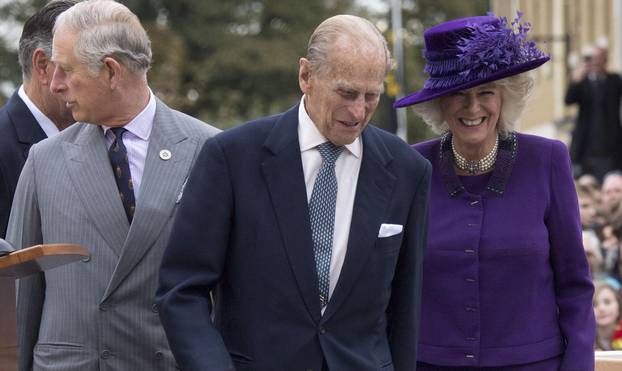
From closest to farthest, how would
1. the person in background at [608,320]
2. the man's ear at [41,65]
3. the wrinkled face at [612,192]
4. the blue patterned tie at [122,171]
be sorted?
the blue patterned tie at [122,171] < the man's ear at [41,65] < the person in background at [608,320] < the wrinkled face at [612,192]

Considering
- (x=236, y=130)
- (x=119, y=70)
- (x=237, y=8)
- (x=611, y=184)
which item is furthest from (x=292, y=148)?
(x=237, y=8)

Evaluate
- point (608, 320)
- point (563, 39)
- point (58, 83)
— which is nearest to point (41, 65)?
point (58, 83)

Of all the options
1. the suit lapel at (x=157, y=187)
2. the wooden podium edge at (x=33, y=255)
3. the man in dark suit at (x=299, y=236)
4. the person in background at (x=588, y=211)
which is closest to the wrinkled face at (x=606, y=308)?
the person in background at (x=588, y=211)

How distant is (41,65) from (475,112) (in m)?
1.76

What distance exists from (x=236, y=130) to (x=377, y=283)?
2.17 ft

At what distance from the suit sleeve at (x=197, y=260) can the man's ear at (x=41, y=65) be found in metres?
1.47

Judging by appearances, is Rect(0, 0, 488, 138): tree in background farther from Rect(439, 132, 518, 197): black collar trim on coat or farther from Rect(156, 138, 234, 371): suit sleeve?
Rect(156, 138, 234, 371): suit sleeve

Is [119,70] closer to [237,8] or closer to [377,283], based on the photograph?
[377,283]

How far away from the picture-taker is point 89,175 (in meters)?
5.30

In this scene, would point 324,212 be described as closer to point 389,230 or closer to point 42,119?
point 389,230

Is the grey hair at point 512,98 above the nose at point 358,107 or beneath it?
beneath

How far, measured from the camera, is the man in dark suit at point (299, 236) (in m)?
4.66

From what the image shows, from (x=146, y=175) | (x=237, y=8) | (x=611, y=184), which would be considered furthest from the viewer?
(x=237, y=8)

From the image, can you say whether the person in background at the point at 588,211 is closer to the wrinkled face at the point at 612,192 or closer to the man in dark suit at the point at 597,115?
the wrinkled face at the point at 612,192
